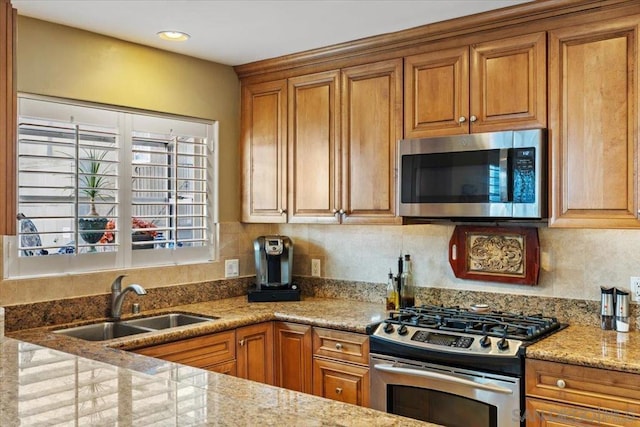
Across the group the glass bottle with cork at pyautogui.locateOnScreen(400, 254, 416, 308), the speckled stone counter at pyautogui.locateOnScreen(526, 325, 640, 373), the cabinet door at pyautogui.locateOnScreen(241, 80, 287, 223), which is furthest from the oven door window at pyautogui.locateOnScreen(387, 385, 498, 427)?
the cabinet door at pyautogui.locateOnScreen(241, 80, 287, 223)

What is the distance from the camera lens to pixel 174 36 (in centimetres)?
311

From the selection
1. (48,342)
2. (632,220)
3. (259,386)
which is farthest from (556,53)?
(48,342)

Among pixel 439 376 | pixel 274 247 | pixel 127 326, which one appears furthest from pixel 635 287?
pixel 127 326

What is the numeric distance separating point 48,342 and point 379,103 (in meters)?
2.00

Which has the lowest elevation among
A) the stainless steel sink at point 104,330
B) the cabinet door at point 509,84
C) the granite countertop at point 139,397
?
the stainless steel sink at point 104,330

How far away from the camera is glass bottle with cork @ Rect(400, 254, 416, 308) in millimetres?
3334

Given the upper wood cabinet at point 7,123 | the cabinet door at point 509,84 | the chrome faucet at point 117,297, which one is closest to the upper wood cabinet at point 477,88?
the cabinet door at point 509,84

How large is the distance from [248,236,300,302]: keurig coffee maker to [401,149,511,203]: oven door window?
0.93m

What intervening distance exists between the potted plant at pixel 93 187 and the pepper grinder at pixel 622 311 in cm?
256

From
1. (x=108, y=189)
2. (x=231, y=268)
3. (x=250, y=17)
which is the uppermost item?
(x=250, y=17)

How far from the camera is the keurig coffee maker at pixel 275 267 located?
361 cm

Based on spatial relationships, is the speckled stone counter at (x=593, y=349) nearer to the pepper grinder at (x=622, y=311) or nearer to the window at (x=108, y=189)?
the pepper grinder at (x=622, y=311)

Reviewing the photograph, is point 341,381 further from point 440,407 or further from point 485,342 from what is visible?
point 485,342

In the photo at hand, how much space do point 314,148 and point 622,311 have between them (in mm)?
1834
